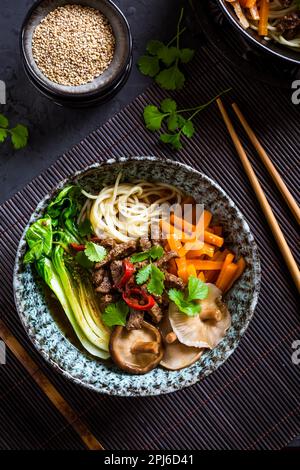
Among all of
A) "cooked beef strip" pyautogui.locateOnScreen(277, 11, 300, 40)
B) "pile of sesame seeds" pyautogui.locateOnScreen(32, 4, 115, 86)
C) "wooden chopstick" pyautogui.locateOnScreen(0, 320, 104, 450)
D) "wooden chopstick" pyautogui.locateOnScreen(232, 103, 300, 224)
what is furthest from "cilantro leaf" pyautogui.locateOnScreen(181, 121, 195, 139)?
"wooden chopstick" pyautogui.locateOnScreen(0, 320, 104, 450)

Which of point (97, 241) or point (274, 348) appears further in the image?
point (274, 348)

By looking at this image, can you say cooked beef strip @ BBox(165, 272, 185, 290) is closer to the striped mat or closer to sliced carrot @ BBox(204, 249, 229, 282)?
sliced carrot @ BBox(204, 249, 229, 282)

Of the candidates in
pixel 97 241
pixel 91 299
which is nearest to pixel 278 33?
pixel 97 241

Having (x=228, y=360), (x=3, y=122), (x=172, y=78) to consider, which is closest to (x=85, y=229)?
(x=3, y=122)

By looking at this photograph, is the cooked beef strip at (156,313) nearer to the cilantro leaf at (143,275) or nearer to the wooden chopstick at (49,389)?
the cilantro leaf at (143,275)

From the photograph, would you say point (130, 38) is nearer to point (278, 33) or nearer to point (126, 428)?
point (278, 33)

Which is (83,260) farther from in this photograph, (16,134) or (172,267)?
(16,134)
